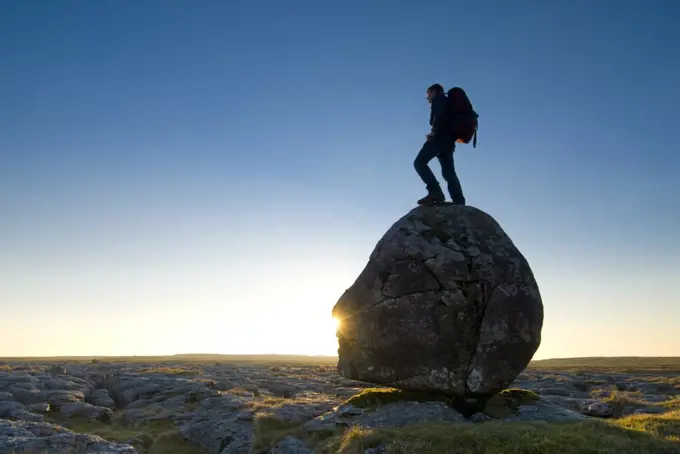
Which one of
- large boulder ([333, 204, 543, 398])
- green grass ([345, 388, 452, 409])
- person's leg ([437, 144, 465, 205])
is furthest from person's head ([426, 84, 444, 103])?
green grass ([345, 388, 452, 409])

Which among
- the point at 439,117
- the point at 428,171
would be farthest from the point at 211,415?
the point at 439,117

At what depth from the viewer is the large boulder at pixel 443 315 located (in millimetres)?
17781

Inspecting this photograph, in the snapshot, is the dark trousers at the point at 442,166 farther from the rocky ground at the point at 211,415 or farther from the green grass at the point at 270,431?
the green grass at the point at 270,431

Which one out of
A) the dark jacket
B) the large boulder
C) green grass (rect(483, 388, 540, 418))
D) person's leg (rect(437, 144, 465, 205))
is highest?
the dark jacket

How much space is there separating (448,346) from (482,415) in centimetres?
277

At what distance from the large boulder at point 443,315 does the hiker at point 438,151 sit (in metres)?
1.87

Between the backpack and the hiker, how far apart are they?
0.16 meters

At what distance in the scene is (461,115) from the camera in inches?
792

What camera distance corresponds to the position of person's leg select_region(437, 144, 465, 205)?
68.2ft

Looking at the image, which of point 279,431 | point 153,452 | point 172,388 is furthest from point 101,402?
point 279,431

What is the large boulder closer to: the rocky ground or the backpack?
the rocky ground

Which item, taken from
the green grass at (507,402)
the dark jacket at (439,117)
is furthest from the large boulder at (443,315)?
the dark jacket at (439,117)

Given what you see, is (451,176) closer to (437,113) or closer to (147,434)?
(437,113)

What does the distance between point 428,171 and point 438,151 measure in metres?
0.93
